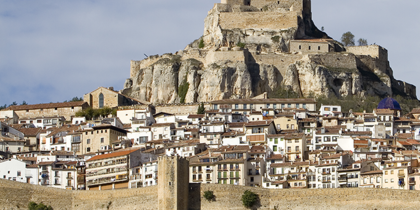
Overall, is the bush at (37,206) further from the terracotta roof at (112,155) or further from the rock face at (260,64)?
the rock face at (260,64)

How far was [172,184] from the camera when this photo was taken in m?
60.7

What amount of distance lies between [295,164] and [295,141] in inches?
212

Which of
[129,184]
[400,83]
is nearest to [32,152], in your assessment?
[129,184]

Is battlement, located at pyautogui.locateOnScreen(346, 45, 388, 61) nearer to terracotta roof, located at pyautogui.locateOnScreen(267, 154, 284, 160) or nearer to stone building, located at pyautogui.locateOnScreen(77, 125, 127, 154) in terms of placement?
stone building, located at pyautogui.locateOnScreen(77, 125, 127, 154)

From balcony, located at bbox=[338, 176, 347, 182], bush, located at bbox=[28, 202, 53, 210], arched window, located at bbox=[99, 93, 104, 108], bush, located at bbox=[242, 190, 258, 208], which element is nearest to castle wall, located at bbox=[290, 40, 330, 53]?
arched window, located at bbox=[99, 93, 104, 108]

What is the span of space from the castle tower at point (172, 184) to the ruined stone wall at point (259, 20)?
50.3m

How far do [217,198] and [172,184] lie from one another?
12.4 feet

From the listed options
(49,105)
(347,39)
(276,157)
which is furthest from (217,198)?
(347,39)

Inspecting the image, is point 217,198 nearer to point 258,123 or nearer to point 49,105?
point 258,123

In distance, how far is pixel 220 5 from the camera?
11269cm

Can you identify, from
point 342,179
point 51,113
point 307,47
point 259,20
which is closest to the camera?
point 342,179

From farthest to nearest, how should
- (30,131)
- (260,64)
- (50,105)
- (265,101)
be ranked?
(260,64), (50,105), (265,101), (30,131)

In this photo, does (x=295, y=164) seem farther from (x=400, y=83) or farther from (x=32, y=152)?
(x=400, y=83)

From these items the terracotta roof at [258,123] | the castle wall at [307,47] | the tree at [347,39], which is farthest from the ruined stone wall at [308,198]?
the tree at [347,39]
